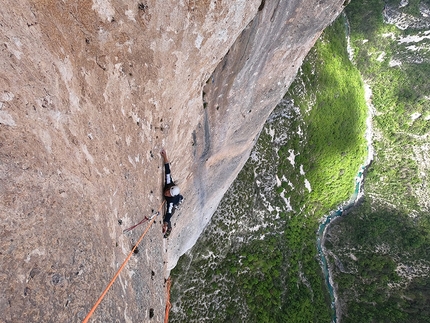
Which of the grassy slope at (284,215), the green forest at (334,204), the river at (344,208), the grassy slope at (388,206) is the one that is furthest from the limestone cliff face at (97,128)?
the grassy slope at (388,206)

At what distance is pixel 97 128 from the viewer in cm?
557

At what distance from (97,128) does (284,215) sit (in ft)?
66.1

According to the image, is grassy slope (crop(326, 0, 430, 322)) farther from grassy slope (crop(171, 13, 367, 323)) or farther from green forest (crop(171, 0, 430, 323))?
grassy slope (crop(171, 13, 367, 323))

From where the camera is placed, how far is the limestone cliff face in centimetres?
392

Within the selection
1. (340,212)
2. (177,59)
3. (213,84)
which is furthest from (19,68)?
(340,212)

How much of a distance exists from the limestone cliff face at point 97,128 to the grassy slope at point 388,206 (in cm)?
2271

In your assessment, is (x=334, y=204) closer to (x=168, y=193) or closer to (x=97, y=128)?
(x=168, y=193)

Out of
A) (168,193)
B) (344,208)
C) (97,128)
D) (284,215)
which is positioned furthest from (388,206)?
(97,128)

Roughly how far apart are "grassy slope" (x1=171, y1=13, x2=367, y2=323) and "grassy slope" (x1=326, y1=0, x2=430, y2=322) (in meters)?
3.34

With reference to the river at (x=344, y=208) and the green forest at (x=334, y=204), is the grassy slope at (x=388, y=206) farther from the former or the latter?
the river at (x=344, y=208)

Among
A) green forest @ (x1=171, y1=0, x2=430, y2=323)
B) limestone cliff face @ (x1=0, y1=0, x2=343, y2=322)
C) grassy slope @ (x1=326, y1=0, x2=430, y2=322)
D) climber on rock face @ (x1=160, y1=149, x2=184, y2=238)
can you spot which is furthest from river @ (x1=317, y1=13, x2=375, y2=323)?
climber on rock face @ (x1=160, y1=149, x2=184, y2=238)

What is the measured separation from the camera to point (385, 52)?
1517 inches

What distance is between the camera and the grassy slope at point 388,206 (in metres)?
24.8

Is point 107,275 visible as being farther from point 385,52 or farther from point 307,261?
point 385,52
